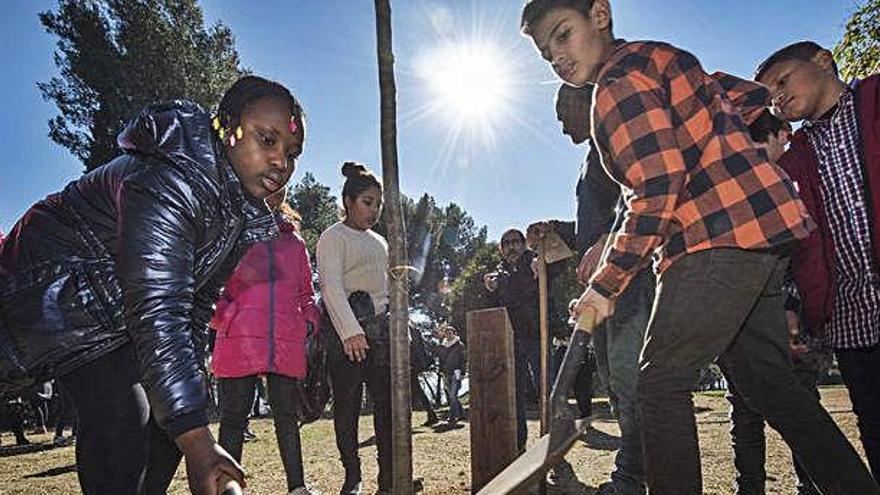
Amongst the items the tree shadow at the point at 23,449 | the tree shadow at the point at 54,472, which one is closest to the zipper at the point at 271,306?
the tree shadow at the point at 54,472

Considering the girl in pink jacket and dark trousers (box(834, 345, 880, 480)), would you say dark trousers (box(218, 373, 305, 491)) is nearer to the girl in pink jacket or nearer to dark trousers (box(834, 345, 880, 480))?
the girl in pink jacket

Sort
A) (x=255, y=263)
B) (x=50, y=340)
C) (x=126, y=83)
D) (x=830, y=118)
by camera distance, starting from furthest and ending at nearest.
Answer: (x=126, y=83) → (x=255, y=263) → (x=830, y=118) → (x=50, y=340)

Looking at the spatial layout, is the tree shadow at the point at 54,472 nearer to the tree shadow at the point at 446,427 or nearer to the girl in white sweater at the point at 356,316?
the girl in white sweater at the point at 356,316

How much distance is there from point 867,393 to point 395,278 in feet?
7.36

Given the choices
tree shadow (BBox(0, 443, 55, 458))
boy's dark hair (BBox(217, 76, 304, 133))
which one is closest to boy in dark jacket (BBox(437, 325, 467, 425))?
tree shadow (BBox(0, 443, 55, 458))

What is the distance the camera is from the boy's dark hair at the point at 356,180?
423cm

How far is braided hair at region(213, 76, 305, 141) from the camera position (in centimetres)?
198

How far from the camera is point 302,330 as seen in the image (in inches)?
Answer: 145

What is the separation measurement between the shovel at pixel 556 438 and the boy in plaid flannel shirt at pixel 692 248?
0.13 meters

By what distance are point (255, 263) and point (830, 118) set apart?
309 cm

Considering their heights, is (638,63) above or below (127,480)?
above

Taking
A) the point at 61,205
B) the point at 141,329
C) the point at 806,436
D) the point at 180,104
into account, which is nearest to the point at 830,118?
the point at 806,436

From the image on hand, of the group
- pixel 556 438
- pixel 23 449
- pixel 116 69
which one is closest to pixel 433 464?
pixel 556 438

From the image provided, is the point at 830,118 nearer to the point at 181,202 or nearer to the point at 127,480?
the point at 181,202
